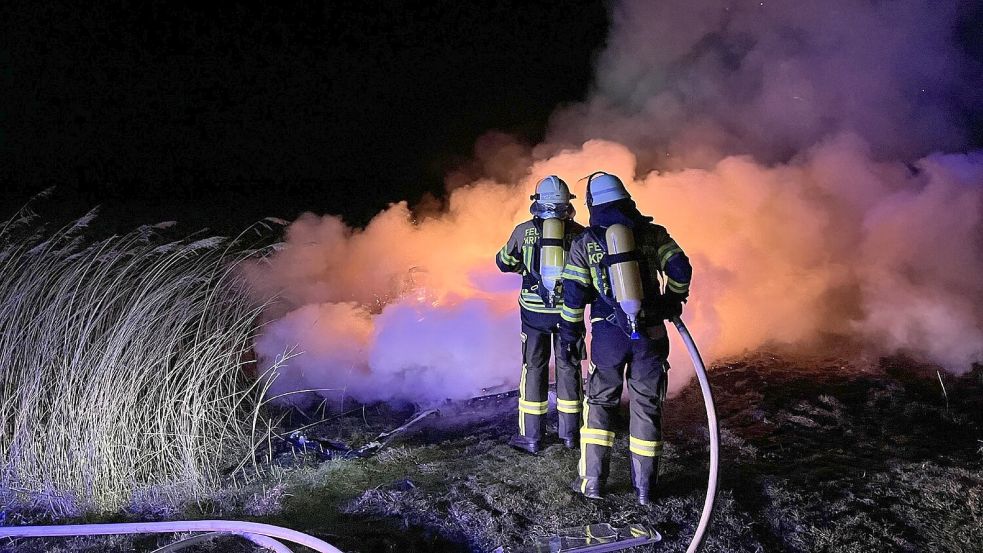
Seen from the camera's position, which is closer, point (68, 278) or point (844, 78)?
point (68, 278)

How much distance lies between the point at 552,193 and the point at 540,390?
1.74 meters

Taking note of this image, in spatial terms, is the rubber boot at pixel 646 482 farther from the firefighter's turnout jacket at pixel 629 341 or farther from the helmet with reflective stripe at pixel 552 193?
the helmet with reflective stripe at pixel 552 193

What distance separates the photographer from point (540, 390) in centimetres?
547

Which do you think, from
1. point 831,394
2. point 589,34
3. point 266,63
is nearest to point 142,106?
point 266,63

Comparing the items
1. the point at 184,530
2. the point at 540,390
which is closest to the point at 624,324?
the point at 540,390

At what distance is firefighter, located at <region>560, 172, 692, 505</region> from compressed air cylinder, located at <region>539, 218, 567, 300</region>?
0.53 m

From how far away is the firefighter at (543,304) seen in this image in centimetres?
520

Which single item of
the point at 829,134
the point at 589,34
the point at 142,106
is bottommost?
the point at 829,134

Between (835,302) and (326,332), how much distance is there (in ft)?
26.0

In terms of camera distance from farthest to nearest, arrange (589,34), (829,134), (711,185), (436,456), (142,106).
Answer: (142,106) → (589,34) → (829,134) → (711,185) → (436,456)

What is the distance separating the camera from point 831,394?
21.7 ft

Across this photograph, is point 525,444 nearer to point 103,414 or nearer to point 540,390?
point 540,390

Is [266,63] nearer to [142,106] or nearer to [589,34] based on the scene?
[142,106]

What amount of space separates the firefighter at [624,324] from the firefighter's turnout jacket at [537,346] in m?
0.76
